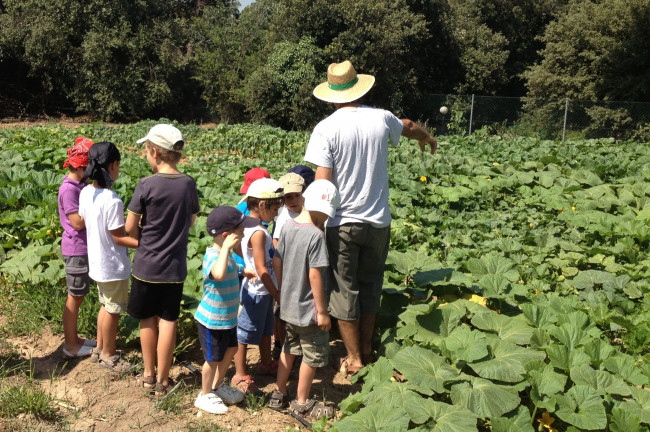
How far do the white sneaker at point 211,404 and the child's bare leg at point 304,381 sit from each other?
428 mm

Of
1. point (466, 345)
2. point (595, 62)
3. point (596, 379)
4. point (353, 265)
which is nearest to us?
point (596, 379)

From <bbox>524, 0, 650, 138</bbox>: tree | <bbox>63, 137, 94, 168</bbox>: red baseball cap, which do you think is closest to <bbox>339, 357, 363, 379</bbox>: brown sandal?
<bbox>63, 137, 94, 168</bbox>: red baseball cap

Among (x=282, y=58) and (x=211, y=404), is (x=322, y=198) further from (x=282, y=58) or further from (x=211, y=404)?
(x=282, y=58)

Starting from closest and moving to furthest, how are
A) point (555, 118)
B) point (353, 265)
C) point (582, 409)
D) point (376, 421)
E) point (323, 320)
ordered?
point (376, 421), point (582, 409), point (323, 320), point (353, 265), point (555, 118)

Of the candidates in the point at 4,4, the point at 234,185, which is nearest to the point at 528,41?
the point at 4,4

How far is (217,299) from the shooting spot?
3547 millimetres

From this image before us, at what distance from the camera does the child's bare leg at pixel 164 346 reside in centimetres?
375

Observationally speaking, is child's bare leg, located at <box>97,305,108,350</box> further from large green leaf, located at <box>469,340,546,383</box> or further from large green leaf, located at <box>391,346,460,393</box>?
large green leaf, located at <box>469,340,546,383</box>

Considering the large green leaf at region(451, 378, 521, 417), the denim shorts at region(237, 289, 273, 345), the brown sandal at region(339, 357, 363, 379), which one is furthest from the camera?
the brown sandal at region(339, 357, 363, 379)

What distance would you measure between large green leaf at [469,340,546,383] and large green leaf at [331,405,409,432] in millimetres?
532

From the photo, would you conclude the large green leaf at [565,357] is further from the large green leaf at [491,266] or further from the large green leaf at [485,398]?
the large green leaf at [491,266]

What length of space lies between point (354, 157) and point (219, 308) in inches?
47.6

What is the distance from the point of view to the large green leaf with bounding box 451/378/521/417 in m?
2.99

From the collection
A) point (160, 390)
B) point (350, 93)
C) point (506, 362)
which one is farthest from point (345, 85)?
point (160, 390)
